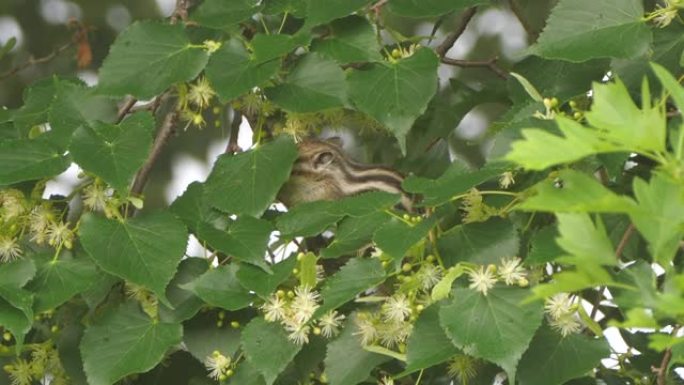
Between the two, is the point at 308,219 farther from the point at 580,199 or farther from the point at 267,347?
the point at 580,199

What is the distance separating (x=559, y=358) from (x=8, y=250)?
61 cm

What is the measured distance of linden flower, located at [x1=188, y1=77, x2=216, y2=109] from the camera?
5.02 ft

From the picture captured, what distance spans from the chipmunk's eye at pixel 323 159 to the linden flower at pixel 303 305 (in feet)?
1.19

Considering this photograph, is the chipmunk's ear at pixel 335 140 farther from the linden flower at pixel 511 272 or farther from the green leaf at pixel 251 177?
the linden flower at pixel 511 272

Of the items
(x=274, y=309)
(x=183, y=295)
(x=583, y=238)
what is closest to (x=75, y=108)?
(x=183, y=295)

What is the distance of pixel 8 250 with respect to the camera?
1.50m

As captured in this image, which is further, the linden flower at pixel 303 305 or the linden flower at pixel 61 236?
the linden flower at pixel 61 236

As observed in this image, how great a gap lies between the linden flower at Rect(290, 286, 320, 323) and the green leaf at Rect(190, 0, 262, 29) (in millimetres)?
332

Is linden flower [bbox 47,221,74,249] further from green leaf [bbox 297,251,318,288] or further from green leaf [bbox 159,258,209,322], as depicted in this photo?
green leaf [bbox 297,251,318,288]

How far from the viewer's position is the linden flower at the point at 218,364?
55.4 inches

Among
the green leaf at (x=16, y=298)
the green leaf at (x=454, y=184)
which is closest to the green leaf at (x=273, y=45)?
the green leaf at (x=454, y=184)

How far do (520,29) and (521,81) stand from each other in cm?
76

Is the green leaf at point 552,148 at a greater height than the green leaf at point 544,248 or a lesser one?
greater

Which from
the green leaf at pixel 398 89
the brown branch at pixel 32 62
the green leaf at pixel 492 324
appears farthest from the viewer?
the brown branch at pixel 32 62
